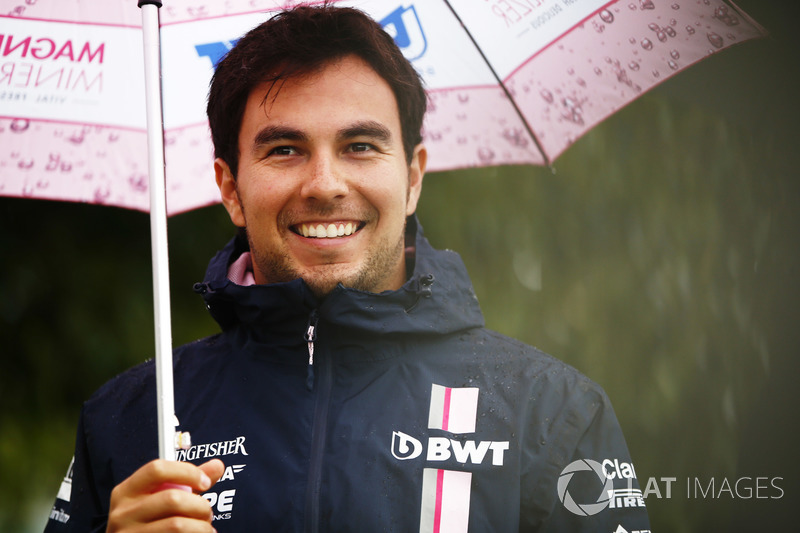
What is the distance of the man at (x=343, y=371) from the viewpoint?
2.00m

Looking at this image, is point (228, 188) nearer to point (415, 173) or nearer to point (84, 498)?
point (415, 173)

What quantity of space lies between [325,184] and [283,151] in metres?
0.18

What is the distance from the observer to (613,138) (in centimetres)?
409

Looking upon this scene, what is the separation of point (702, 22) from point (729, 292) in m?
2.05

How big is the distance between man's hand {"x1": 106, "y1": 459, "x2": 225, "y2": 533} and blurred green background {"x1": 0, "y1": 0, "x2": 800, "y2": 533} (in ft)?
7.01

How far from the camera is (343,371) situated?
6.90 feet

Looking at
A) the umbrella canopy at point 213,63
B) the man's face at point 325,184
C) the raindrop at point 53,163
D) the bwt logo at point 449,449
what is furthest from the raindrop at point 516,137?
the raindrop at point 53,163

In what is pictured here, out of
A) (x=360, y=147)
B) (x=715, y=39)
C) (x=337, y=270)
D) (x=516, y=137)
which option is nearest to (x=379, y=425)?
(x=337, y=270)

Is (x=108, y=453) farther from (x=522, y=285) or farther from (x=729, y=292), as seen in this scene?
(x=729, y=292)

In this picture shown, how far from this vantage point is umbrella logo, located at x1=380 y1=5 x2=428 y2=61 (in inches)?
94.2

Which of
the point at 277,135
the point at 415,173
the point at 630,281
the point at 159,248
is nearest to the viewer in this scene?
the point at 159,248

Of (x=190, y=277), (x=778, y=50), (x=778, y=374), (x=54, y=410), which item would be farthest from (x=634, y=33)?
(x=54, y=410)

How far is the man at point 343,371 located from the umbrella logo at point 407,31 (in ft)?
0.15

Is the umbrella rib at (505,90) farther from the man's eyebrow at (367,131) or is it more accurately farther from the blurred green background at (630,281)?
the blurred green background at (630,281)
